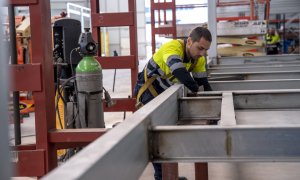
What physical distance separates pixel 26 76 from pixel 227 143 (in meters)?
1.32

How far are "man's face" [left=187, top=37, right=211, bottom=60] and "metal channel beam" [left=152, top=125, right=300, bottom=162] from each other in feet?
6.49

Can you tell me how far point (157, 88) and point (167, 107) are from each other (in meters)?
1.65

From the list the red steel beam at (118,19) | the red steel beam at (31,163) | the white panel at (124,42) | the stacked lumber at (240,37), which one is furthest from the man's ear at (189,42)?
the white panel at (124,42)

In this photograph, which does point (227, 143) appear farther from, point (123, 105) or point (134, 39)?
point (134, 39)

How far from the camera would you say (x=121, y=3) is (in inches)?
1031

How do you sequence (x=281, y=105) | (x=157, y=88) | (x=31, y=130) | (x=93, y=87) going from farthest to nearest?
(x=31, y=130)
(x=157, y=88)
(x=93, y=87)
(x=281, y=105)

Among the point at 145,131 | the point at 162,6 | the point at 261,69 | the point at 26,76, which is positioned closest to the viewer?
the point at 145,131

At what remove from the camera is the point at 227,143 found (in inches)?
62.0

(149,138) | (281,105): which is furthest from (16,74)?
(281,105)

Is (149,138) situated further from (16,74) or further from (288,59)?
(288,59)

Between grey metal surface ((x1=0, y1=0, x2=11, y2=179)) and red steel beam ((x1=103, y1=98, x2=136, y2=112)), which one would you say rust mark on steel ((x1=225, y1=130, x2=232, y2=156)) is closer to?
grey metal surface ((x1=0, y1=0, x2=11, y2=179))

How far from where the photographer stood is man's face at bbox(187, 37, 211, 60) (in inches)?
137

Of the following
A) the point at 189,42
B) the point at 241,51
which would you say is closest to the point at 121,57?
the point at 189,42

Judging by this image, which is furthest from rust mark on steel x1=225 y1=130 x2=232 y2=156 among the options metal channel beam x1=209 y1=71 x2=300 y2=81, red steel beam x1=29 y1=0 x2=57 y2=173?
metal channel beam x1=209 y1=71 x2=300 y2=81
